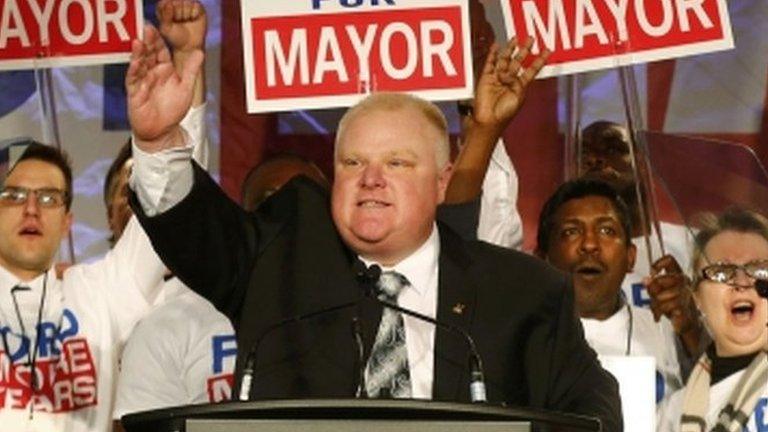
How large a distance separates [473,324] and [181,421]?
0.85 m

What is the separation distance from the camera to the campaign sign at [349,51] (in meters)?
4.86

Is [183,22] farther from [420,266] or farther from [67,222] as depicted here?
[420,266]

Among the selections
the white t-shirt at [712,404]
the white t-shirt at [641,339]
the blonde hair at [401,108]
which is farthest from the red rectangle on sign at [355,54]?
the blonde hair at [401,108]

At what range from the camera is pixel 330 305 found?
3.15 metres

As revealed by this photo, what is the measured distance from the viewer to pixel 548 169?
219 inches

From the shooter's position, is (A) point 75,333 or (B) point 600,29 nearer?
(A) point 75,333

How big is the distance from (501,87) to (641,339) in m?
0.88

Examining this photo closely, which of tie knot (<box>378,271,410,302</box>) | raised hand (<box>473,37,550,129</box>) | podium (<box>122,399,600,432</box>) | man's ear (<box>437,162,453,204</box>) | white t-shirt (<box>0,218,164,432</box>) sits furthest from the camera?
white t-shirt (<box>0,218,164,432</box>)

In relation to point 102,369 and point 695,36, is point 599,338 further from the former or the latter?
point 102,369

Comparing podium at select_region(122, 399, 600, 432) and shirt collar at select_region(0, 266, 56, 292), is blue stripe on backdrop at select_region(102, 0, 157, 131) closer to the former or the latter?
shirt collar at select_region(0, 266, 56, 292)

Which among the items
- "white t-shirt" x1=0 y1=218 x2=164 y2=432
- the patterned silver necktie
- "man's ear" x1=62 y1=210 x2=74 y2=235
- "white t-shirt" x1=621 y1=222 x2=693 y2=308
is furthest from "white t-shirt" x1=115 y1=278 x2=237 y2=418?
the patterned silver necktie

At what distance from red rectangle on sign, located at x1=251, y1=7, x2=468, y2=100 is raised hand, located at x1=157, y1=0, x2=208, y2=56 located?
279 millimetres

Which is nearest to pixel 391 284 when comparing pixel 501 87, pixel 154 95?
pixel 154 95

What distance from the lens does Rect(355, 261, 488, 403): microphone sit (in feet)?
8.82
